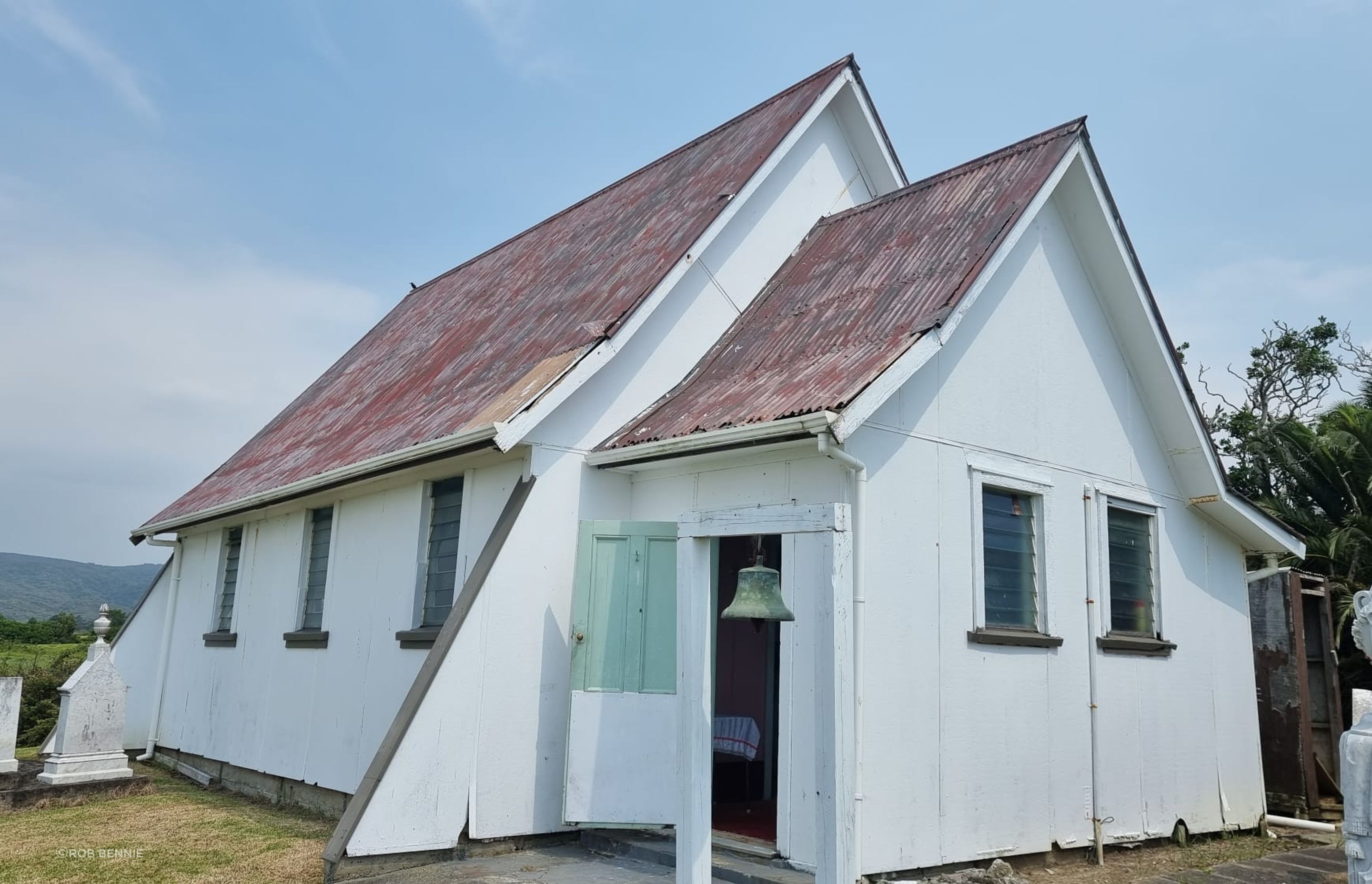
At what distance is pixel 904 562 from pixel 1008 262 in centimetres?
294

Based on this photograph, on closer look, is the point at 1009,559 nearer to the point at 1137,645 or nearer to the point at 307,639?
the point at 1137,645

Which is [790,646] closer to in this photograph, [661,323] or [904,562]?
[904,562]

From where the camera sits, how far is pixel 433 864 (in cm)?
755

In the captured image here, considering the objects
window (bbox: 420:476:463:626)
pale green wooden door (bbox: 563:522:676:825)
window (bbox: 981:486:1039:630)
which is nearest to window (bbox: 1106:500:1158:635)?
window (bbox: 981:486:1039:630)

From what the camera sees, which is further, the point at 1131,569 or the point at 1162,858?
the point at 1131,569

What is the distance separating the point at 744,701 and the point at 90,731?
7.04 meters

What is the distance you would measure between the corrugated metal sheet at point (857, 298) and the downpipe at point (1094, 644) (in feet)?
8.12

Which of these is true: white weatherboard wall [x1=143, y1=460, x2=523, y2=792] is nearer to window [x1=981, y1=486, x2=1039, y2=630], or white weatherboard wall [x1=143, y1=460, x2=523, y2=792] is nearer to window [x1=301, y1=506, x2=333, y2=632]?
window [x1=301, y1=506, x2=333, y2=632]

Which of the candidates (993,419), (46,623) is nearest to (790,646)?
(993,419)

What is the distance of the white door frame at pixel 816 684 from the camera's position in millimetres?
5059

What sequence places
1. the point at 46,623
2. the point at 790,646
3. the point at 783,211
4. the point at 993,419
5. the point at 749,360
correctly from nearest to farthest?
the point at 790,646 → the point at 993,419 → the point at 749,360 → the point at 783,211 → the point at 46,623

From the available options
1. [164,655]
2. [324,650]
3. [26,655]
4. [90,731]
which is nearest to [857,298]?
[324,650]

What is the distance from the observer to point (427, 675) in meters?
7.68

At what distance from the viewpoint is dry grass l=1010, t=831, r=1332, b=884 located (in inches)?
318
